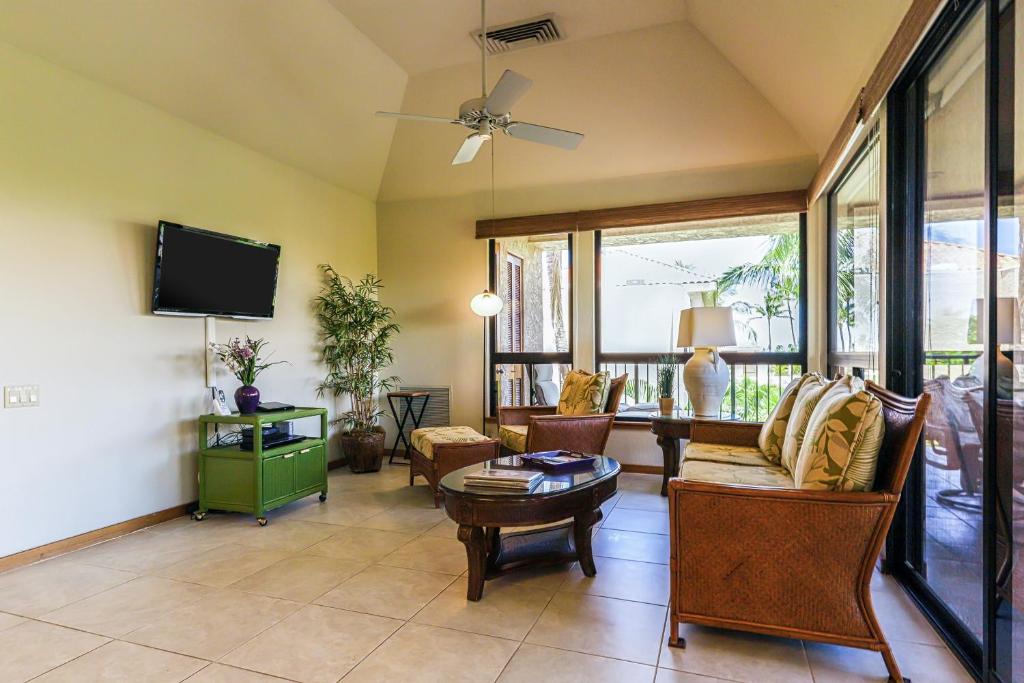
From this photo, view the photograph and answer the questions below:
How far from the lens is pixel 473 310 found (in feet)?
18.2

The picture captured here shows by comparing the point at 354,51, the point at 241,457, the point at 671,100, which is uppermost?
the point at 354,51

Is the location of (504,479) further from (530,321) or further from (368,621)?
(530,321)

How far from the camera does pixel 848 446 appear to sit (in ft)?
6.61

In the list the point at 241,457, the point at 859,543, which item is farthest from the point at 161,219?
the point at 859,543

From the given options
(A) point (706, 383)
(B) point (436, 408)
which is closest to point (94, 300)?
(B) point (436, 408)

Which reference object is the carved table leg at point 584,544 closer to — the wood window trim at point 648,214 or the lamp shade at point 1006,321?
the lamp shade at point 1006,321

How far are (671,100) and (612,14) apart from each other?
2.93 ft

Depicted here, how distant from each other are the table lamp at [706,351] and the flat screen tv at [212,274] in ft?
11.1

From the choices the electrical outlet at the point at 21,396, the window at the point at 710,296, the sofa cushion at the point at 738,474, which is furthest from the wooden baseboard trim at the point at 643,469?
the electrical outlet at the point at 21,396

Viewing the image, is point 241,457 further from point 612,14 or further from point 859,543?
point 612,14

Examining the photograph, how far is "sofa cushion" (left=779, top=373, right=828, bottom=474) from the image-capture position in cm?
270

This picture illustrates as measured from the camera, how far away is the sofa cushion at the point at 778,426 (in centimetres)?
325

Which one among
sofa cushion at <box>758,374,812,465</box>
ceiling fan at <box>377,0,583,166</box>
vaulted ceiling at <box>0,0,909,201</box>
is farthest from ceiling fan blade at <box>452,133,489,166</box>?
sofa cushion at <box>758,374,812,465</box>

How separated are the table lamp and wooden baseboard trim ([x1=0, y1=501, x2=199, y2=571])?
152 inches
